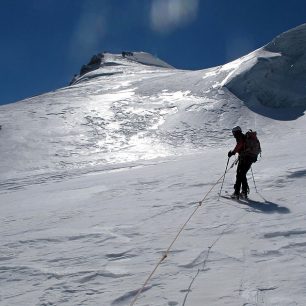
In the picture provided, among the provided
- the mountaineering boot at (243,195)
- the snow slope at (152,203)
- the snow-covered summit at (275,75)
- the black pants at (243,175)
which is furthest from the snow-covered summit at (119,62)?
the mountaineering boot at (243,195)

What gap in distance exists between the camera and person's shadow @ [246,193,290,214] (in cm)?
806

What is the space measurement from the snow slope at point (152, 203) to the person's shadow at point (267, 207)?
2cm

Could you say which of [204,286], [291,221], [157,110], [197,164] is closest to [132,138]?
[157,110]

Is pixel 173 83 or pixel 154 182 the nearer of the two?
pixel 154 182

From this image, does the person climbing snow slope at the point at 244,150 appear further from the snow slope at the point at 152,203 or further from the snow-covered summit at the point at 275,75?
the snow-covered summit at the point at 275,75

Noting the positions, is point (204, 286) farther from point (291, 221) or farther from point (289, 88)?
point (289, 88)

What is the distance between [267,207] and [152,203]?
8.72 ft

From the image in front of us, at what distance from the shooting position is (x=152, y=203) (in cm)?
997

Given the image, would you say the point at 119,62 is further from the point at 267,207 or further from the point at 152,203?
the point at 267,207

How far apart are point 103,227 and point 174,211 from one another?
1.53m

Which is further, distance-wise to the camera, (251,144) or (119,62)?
(119,62)

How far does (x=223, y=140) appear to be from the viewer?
71.4ft

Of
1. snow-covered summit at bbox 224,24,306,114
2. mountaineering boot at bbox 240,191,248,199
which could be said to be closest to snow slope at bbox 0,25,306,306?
snow-covered summit at bbox 224,24,306,114

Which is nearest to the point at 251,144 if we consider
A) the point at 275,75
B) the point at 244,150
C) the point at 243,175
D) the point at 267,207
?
the point at 244,150
